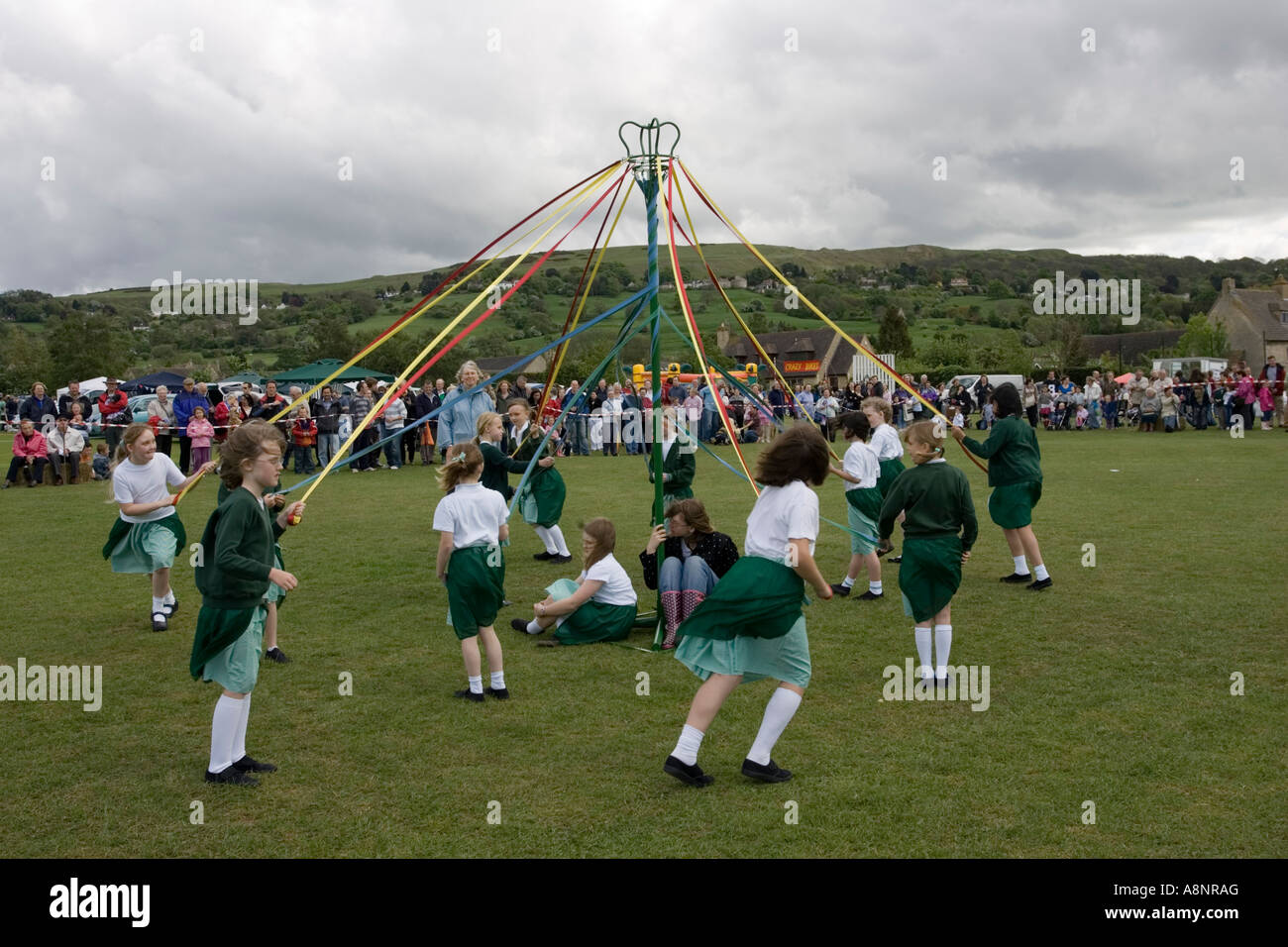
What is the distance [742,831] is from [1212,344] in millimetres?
71375

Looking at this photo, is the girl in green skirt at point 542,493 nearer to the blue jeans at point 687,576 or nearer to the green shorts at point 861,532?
the green shorts at point 861,532

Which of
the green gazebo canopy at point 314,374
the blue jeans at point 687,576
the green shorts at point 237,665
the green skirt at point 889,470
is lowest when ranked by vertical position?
the green shorts at point 237,665

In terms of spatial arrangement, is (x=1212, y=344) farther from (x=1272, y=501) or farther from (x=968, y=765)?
(x=968, y=765)

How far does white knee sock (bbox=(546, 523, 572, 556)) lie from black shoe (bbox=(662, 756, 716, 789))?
5726 mm

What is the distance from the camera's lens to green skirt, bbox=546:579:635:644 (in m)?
7.25

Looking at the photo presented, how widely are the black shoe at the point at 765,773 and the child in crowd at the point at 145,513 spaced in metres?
4.80

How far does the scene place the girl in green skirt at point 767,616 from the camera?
4.63 meters

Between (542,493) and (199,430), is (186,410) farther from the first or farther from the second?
(542,493)

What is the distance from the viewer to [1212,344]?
213 feet

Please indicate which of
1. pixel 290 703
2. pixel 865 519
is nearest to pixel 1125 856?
pixel 290 703

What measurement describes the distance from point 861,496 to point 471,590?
4.23m

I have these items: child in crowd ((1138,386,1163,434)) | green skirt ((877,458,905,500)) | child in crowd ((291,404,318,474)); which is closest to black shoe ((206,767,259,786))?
green skirt ((877,458,905,500))

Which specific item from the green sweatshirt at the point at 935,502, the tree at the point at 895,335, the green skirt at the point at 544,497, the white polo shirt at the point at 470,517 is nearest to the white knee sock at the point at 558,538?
the green skirt at the point at 544,497

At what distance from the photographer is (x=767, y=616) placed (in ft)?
15.2
